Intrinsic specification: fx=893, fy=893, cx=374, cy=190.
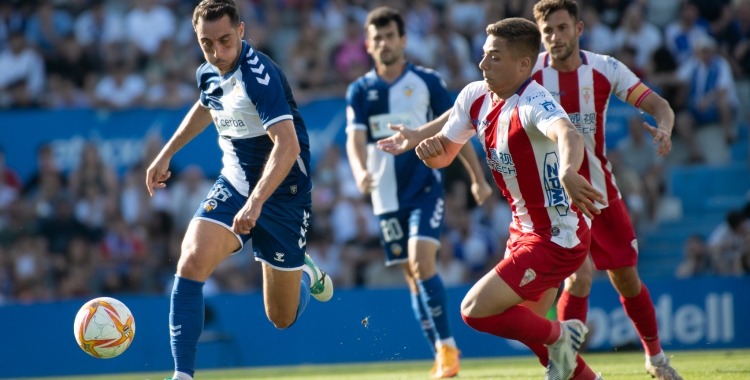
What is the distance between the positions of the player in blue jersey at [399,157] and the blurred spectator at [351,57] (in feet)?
18.9

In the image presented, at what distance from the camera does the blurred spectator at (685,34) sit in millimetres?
13992

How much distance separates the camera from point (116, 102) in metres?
13.9

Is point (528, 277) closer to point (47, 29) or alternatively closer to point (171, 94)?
point (171, 94)

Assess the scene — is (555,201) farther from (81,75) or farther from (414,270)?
(81,75)

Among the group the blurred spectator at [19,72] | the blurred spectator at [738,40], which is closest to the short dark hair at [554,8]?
the blurred spectator at [738,40]

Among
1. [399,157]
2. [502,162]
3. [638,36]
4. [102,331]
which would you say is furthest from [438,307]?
[638,36]

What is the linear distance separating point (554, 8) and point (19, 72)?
10817 millimetres

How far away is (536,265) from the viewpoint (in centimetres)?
521

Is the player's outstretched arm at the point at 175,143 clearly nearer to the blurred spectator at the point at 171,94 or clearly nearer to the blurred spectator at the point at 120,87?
the blurred spectator at the point at 171,94

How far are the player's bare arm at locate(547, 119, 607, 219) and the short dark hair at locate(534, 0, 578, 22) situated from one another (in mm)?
1613

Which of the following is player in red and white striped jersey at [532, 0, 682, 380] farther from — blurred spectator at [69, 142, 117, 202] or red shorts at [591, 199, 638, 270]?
blurred spectator at [69, 142, 117, 202]

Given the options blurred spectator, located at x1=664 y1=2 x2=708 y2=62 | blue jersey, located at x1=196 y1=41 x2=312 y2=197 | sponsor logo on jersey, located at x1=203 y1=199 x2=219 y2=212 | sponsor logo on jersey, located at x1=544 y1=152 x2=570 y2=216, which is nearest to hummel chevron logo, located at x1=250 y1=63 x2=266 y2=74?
blue jersey, located at x1=196 y1=41 x2=312 y2=197

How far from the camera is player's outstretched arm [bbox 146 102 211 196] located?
6.21 meters

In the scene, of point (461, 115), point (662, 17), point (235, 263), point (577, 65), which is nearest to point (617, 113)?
point (662, 17)
